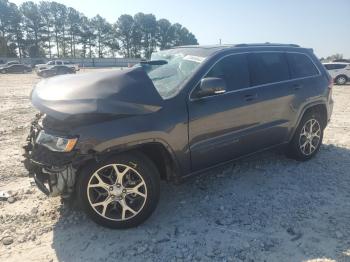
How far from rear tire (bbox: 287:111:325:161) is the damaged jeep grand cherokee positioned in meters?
0.56

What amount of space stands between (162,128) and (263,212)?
5.11ft

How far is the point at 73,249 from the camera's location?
139 inches

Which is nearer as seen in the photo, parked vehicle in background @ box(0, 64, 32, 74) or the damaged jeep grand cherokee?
the damaged jeep grand cherokee

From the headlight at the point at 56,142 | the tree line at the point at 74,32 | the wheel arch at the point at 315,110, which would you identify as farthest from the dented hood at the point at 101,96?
the tree line at the point at 74,32

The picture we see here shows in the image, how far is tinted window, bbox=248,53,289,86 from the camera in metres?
4.88

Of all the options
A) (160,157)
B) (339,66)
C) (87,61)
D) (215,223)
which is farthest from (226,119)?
(87,61)

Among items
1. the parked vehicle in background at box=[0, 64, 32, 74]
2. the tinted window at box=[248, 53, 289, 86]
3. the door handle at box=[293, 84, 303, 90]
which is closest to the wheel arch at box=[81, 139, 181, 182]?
the tinted window at box=[248, 53, 289, 86]

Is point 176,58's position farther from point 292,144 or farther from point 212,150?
point 292,144

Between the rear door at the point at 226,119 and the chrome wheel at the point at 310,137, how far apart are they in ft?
3.94

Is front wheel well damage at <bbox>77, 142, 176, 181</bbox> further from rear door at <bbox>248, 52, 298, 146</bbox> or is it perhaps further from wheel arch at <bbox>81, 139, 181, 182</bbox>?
rear door at <bbox>248, 52, 298, 146</bbox>

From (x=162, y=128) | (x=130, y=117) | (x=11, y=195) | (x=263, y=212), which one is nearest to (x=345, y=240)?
(x=263, y=212)

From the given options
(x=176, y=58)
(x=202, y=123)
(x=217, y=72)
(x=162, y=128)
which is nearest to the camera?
(x=162, y=128)

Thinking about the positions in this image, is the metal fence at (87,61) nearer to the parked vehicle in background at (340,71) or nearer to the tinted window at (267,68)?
the parked vehicle in background at (340,71)

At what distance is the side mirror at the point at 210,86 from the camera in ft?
13.1
